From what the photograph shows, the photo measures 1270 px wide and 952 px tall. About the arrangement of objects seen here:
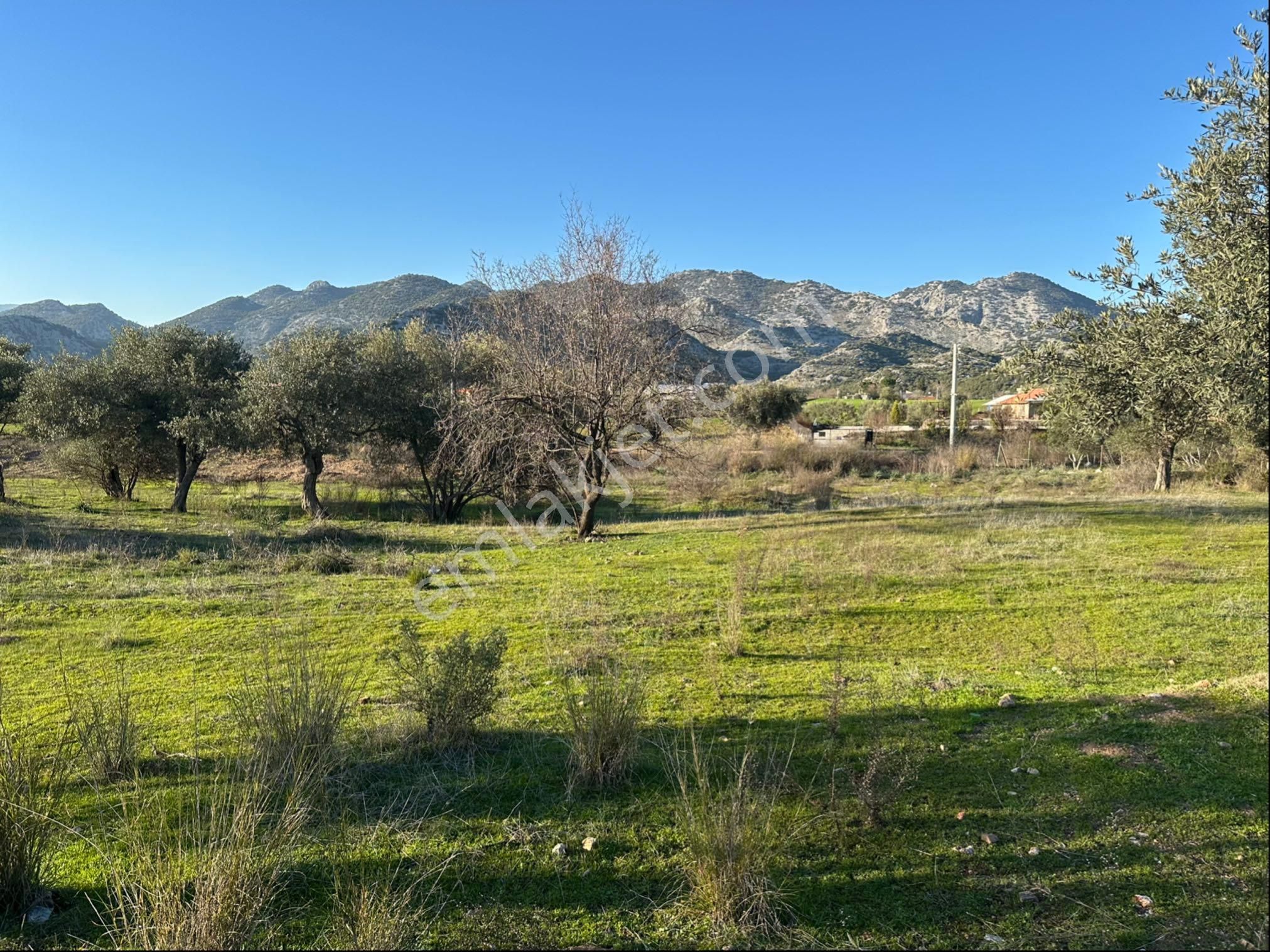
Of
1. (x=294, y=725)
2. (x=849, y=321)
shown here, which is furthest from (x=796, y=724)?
(x=849, y=321)

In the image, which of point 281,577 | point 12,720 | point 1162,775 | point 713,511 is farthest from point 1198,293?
point 713,511

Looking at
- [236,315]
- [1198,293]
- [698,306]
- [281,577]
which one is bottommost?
[281,577]

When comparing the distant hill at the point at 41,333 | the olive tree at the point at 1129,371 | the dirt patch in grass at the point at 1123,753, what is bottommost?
the dirt patch in grass at the point at 1123,753

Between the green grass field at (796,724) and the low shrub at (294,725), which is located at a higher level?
the low shrub at (294,725)

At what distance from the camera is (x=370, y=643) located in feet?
24.9

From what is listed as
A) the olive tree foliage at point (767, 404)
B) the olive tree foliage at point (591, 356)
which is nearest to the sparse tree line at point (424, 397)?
the olive tree foliage at point (591, 356)

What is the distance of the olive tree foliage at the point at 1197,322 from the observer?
351 cm

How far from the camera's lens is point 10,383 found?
22.9 meters

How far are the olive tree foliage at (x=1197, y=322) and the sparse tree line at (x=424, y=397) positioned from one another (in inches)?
407

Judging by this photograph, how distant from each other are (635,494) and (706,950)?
88.2ft

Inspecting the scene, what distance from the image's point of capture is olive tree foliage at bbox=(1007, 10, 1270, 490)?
3506mm

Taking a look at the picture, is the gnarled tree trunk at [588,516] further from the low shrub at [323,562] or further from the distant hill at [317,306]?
the distant hill at [317,306]

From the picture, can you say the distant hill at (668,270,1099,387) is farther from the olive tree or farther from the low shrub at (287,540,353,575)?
the low shrub at (287,540,353,575)

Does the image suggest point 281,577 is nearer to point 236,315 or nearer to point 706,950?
point 706,950
